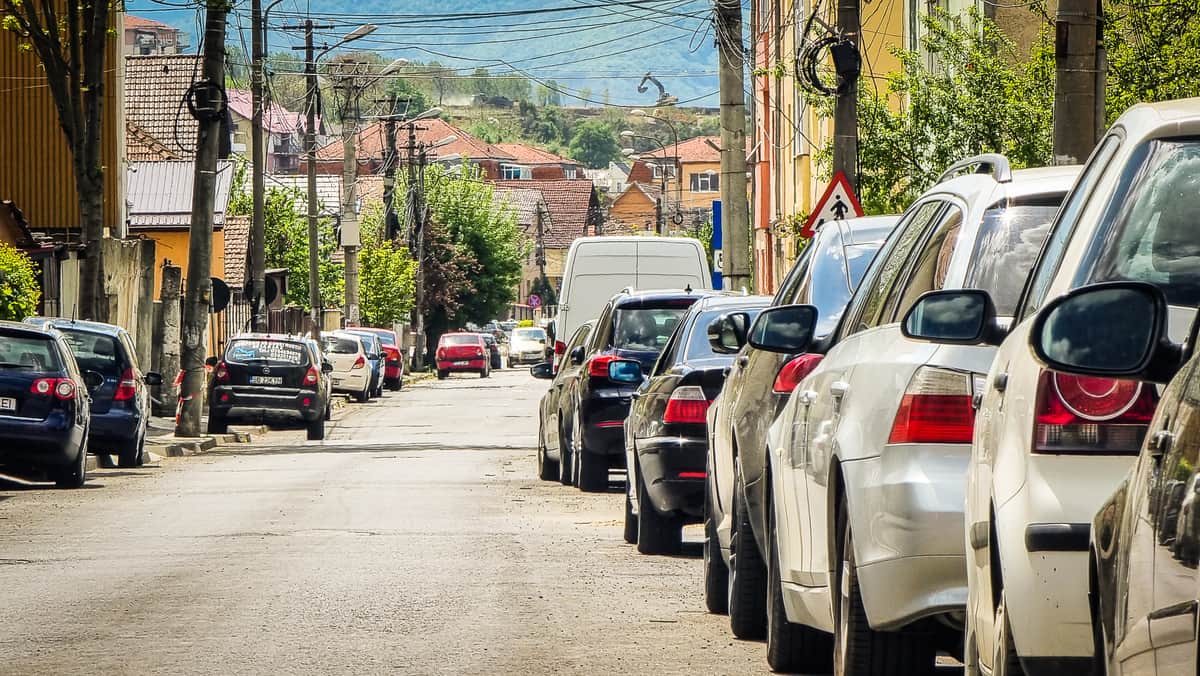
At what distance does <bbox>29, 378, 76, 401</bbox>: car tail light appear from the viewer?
64.0 feet

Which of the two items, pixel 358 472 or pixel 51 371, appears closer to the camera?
pixel 51 371

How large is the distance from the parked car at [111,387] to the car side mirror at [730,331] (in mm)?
13628

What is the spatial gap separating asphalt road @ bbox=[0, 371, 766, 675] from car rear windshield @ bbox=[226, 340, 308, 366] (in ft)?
33.9

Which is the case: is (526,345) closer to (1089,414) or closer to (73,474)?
(73,474)

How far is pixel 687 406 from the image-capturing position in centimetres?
1254

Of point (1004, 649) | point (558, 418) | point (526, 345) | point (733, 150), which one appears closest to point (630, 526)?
point (558, 418)

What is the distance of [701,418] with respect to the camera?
40.9 ft

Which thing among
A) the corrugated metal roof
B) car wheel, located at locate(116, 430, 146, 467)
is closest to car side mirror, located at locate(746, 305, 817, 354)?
car wheel, located at locate(116, 430, 146, 467)

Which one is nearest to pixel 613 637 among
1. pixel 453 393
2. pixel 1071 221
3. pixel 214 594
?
pixel 214 594

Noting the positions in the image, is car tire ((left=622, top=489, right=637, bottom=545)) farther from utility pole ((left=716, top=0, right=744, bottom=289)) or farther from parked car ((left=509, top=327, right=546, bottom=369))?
parked car ((left=509, top=327, right=546, bottom=369))

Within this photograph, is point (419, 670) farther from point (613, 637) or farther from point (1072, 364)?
point (1072, 364)

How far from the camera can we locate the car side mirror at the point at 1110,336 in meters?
3.75

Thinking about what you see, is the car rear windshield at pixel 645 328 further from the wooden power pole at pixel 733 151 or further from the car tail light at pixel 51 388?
the wooden power pole at pixel 733 151

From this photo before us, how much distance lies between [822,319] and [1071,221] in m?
4.73
